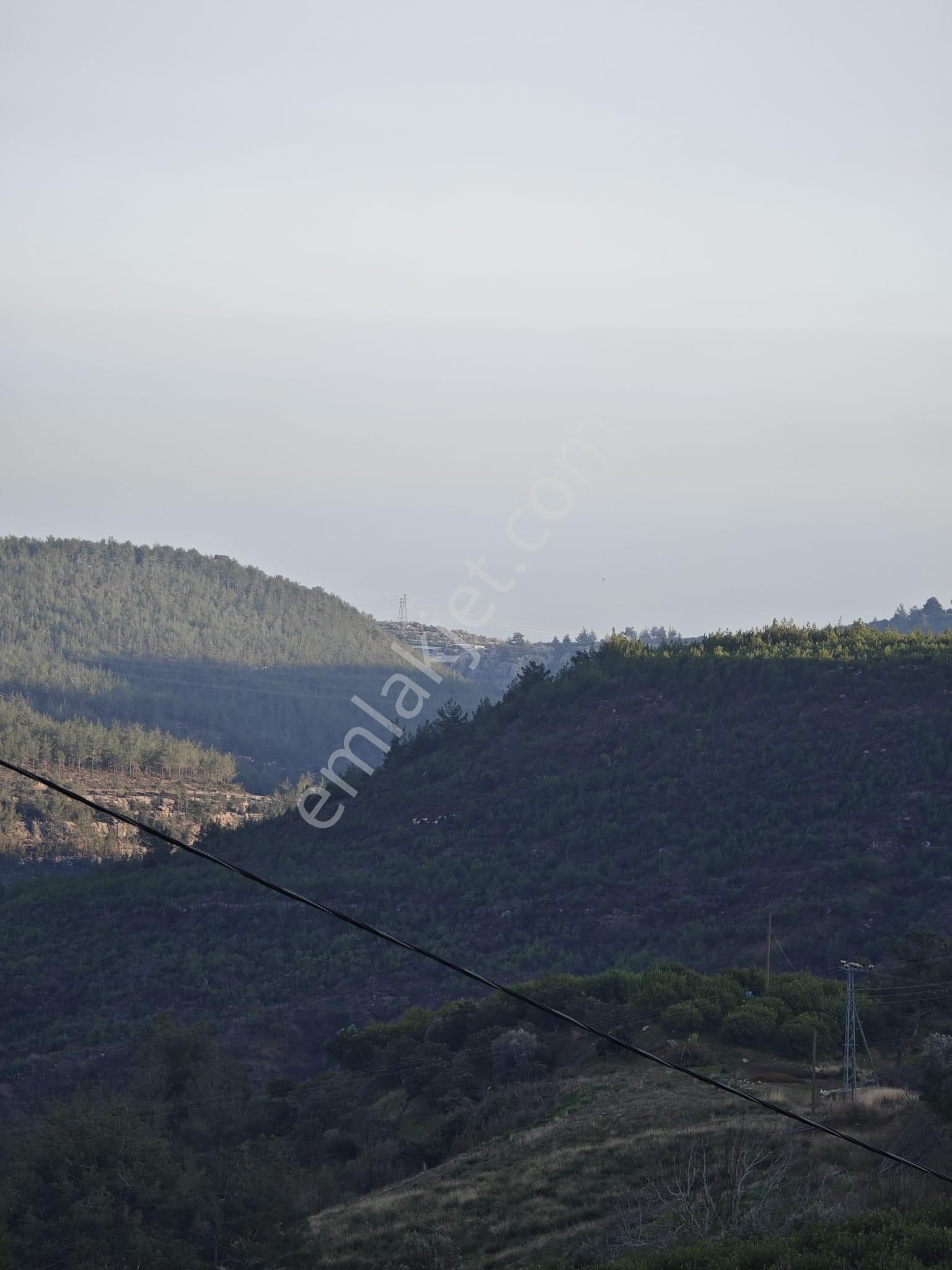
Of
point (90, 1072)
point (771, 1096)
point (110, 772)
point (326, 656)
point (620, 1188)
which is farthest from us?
point (326, 656)

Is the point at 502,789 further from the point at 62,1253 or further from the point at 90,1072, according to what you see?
the point at 62,1253

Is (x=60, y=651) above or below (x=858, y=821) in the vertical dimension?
above

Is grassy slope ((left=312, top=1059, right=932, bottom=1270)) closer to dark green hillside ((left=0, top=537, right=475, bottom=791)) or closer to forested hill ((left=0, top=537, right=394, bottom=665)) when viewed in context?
dark green hillside ((left=0, top=537, right=475, bottom=791))

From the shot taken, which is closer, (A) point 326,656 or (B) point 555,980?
(B) point 555,980

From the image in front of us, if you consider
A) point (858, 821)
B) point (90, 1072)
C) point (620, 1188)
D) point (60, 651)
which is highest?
point (60, 651)

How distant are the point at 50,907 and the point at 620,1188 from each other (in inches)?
1652

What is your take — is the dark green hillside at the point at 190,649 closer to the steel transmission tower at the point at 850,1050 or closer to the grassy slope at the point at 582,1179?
the grassy slope at the point at 582,1179

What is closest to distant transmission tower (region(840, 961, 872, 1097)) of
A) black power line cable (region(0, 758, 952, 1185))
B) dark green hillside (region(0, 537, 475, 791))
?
black power line cable (region(0, 758, 952, 1185))

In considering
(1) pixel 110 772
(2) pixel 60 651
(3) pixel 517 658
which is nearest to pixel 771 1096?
(1) pixel 110 772

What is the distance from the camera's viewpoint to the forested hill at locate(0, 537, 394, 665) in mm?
163250

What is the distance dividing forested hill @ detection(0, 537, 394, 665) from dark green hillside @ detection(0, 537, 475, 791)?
19 centimetres

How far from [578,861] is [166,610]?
128 m

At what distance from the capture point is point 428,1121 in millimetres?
31922

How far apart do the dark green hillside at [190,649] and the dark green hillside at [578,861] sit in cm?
6356
